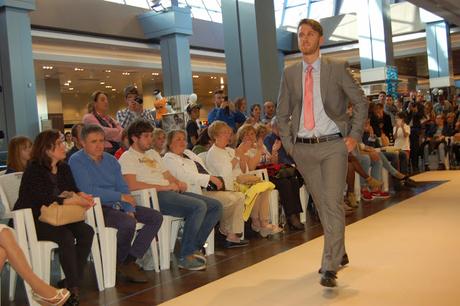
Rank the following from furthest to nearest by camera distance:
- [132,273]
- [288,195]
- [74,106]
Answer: [74,106] < [288,195] < [132,273]

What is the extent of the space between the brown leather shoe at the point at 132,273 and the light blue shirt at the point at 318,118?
4.98 ft

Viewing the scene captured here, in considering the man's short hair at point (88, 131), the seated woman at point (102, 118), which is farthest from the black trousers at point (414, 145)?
the man's short hair at point (88, 131)

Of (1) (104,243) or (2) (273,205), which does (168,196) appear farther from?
(2) (273,205)

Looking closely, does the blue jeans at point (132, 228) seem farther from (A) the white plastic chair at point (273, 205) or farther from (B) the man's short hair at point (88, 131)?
(A) the white plastic chair at point (273, 205)

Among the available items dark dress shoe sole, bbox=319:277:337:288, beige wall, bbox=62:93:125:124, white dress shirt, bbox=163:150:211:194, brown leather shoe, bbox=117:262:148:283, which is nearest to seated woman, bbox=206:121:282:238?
white dress shirt, bbox=163:150:211:194

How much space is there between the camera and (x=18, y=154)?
436cm

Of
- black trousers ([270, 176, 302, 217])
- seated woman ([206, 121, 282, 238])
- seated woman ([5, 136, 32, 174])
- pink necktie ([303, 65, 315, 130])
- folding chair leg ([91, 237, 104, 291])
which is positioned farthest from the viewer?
black trousers ([270, 176, 302, 217])

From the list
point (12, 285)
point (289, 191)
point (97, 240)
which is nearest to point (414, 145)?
point (289, 191)

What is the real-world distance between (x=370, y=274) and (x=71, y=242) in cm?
189

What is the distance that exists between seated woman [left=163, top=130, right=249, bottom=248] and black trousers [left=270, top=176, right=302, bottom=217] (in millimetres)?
798

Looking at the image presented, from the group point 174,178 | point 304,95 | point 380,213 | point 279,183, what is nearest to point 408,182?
point 380,213

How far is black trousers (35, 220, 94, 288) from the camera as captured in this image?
364 cm

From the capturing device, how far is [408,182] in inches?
333

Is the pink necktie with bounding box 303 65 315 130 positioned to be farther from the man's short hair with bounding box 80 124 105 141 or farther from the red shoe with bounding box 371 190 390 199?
the red shoe with bounding box 371 190 390 199
